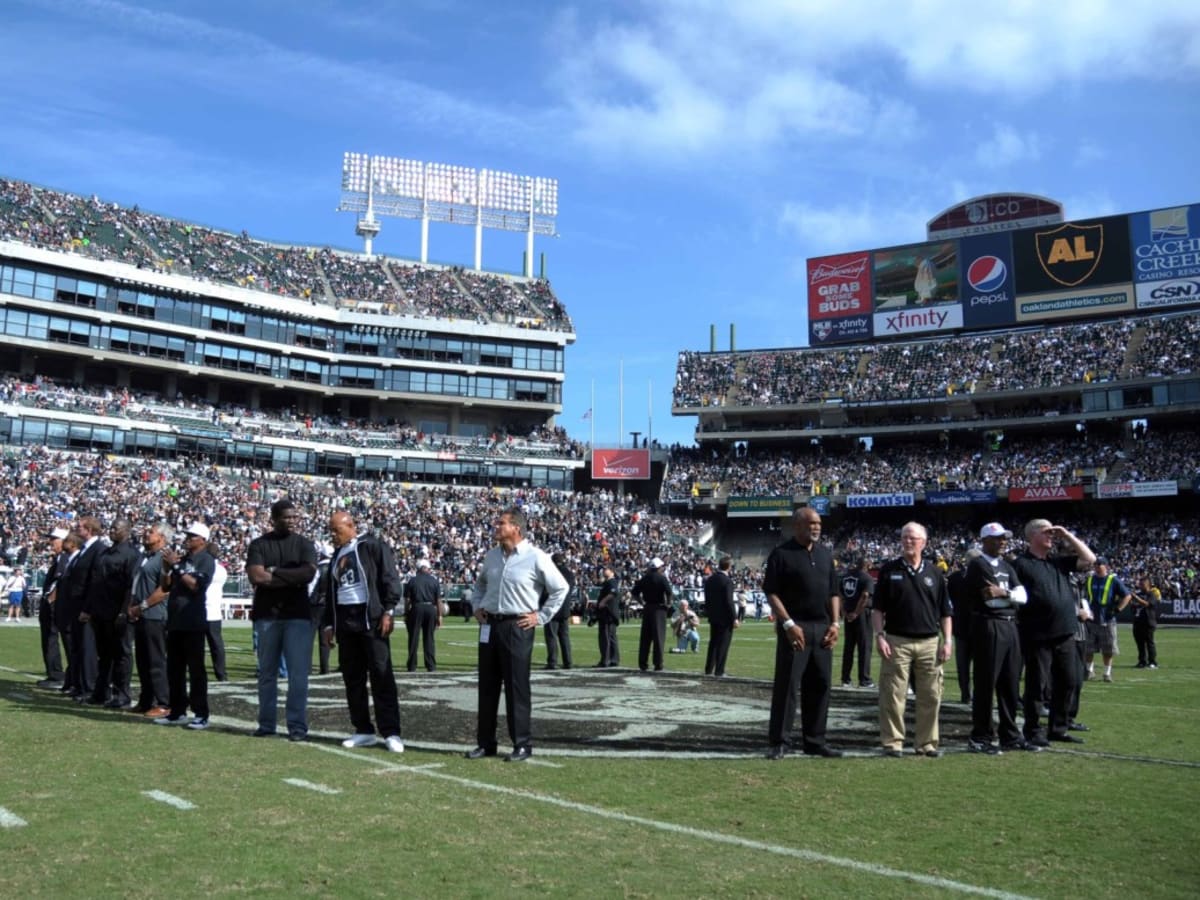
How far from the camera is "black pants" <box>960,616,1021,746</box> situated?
961 centimetres

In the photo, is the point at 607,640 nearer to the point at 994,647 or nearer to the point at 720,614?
the point at 720,614

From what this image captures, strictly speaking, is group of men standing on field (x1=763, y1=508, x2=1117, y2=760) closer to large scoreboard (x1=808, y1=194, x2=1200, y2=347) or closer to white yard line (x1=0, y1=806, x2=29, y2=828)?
white yard line (x1=0, y1=806, x2=29, y2=828)

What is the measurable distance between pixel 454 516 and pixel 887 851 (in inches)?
2013

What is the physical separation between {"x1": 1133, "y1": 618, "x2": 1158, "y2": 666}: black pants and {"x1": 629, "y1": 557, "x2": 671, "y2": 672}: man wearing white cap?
9.64 m

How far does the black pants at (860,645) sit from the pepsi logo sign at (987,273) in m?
54.1

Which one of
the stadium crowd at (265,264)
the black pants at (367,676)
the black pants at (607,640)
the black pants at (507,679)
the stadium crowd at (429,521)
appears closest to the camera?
the black pants at (507,679)

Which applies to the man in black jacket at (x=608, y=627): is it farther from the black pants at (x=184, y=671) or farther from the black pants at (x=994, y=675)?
the black pants at (x=994, y=675)

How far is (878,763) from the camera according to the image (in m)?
8.81

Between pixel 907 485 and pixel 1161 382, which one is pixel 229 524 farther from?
pixel 1161 382

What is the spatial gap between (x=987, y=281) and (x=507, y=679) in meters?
62.4

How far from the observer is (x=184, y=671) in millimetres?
10945

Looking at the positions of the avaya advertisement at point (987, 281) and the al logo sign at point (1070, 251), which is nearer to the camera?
the al logo sign at point (1070, 251)

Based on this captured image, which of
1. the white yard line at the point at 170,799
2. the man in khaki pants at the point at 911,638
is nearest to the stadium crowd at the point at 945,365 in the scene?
the man in khaki pants at the point at 911,638

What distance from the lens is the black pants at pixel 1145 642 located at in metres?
21.0
